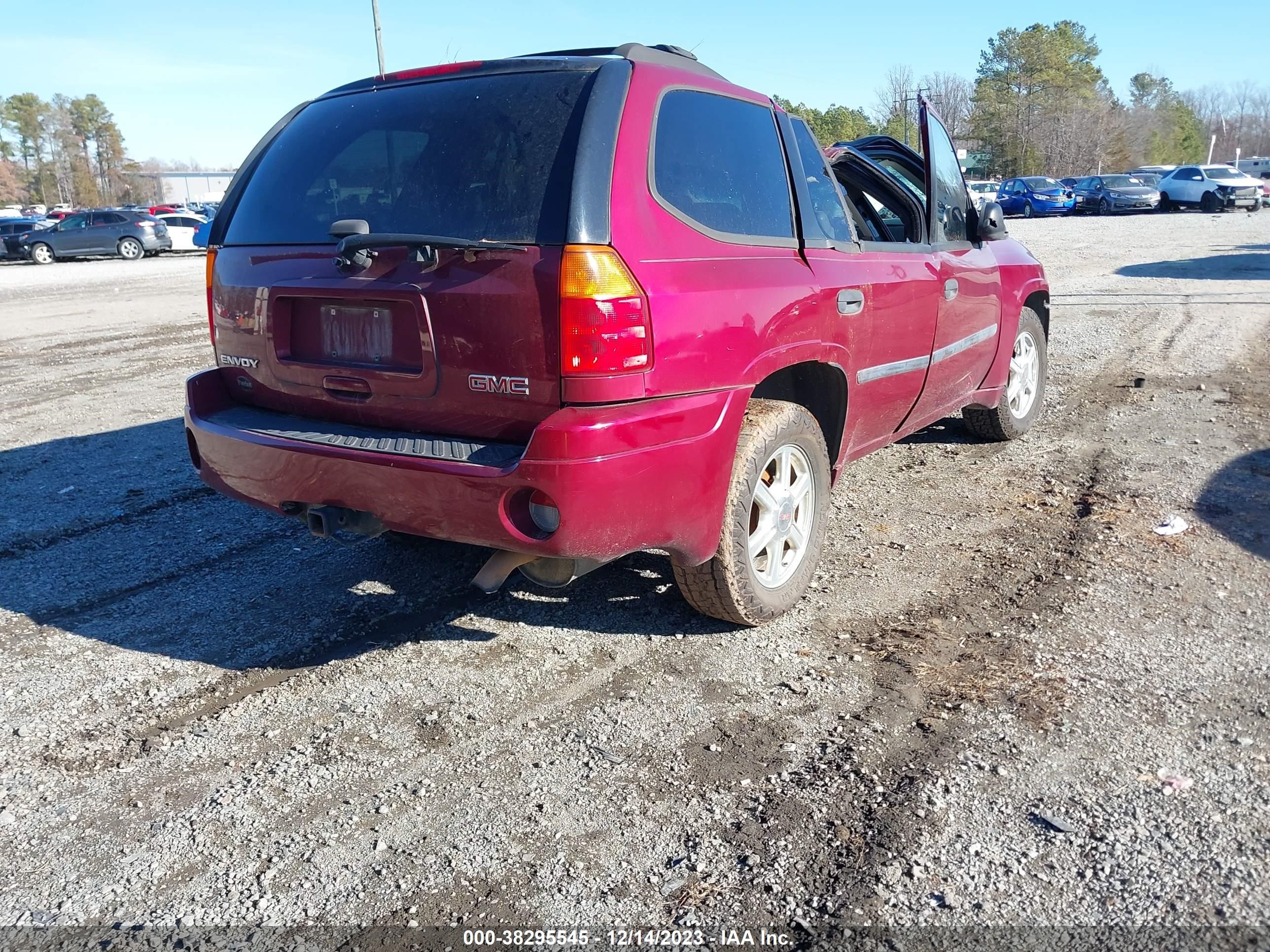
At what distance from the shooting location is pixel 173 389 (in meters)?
8.52

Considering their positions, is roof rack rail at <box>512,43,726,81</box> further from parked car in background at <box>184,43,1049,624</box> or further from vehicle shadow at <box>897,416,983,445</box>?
vehicle shadow at <box>897,416,983,445</box>

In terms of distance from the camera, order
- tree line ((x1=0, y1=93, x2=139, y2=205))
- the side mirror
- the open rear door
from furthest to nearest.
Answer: tree line ((x1=0, y1=93, x2=139, y2=205)) < the side mirror < the open rear door

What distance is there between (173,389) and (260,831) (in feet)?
22.4

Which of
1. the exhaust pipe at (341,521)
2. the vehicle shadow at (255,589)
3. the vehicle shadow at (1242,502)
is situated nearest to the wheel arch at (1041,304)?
the vehicle shadow at (1242,502)

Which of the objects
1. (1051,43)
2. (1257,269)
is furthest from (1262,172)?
(1257,269)

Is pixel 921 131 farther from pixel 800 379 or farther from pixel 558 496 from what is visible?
pixel 558 496

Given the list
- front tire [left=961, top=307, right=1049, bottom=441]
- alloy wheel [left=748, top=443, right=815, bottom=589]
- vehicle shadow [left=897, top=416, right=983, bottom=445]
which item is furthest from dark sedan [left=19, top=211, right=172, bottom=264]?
alloy wheel [left=748, top=443, right=815, bottom=589]

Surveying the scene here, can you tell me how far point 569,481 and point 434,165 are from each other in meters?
1.16

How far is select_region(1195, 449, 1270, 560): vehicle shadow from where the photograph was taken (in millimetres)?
4523

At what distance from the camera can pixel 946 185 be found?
16.6 ft

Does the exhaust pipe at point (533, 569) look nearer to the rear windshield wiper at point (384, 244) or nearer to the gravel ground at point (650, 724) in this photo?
the gravel ground at point (650, 724)

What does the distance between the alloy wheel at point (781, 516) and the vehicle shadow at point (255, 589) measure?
31 cm

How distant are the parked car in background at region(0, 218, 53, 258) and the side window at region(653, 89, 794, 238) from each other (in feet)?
112

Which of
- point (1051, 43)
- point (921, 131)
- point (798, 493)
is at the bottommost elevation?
point (798, 493)
